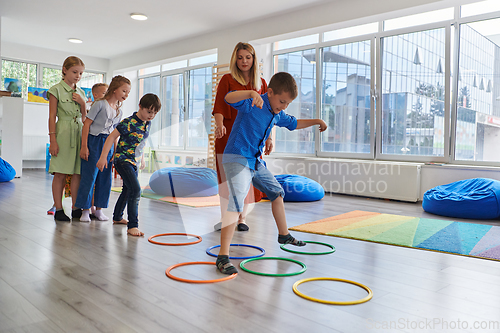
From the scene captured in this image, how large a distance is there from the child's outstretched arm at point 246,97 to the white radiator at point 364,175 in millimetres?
3588

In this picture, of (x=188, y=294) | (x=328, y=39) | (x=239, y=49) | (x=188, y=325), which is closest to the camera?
(x=188, y=325)

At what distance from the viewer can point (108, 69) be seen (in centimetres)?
975

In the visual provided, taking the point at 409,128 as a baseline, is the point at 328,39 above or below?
above

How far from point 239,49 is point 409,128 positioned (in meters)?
3.63

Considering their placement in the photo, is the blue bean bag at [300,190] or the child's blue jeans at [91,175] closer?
the child's blue jeans at [91,175]

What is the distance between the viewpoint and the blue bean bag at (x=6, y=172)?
5.82m

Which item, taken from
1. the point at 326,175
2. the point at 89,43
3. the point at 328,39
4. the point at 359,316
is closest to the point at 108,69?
the point at 89,43

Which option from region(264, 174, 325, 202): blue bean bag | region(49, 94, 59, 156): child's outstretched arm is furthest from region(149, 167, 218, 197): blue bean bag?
region(49, 94, 59, 156): child's outstretched arm

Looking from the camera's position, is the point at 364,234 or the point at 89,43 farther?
the point at 89,43

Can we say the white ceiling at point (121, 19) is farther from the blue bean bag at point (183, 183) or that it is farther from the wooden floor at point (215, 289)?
the wooden floor at point (215, 289)

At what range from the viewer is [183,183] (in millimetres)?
4875

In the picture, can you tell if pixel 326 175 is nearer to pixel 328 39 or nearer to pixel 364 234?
pixel 328 39

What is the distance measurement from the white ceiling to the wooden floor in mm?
3798

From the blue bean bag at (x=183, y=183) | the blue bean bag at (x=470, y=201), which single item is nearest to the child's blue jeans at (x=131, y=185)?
the blue bean bag at (x=183, y=183)
